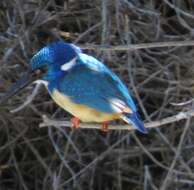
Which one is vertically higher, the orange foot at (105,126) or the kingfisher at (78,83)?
the kingfisher at (78,83)

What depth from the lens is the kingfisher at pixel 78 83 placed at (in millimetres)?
2203

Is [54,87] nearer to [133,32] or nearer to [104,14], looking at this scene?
[104,14]

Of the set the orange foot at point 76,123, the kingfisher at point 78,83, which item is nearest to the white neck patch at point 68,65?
the kingfisher at point 78,83

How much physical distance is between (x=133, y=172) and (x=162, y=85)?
0.42 meters

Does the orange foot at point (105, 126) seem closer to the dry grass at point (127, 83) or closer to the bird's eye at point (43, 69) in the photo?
the bird's eye at point (43, 69)

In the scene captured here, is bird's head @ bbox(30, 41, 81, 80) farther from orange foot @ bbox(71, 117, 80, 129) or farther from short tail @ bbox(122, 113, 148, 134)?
short tail @ bbox(122, 113, 148, 134)

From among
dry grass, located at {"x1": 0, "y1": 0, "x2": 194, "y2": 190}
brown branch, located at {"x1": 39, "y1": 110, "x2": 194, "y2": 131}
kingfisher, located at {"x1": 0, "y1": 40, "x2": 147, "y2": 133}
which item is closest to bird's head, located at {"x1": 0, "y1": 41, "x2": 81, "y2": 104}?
kingfisher, located at {"x1": 0, "y1": 40, "x2": 147, "y2": 133}

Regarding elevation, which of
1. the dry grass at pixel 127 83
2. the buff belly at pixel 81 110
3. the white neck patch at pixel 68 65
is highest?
the white neck patch at pixel 68 65

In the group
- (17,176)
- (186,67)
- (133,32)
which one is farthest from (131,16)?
(17,176)

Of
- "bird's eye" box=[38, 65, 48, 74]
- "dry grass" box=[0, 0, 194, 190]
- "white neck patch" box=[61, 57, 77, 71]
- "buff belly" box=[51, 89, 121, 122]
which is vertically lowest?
"dry grass" box=[0, 0, 194, 190]

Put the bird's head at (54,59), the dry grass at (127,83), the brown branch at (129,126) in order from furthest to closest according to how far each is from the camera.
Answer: the dry grass at (127,83)
the bird's head at (54,59)
the brown branch at (129,126)

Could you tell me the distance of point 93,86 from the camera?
2246 mm

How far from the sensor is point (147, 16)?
9.46 ft

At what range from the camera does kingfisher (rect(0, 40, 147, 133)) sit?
7.23 ft
